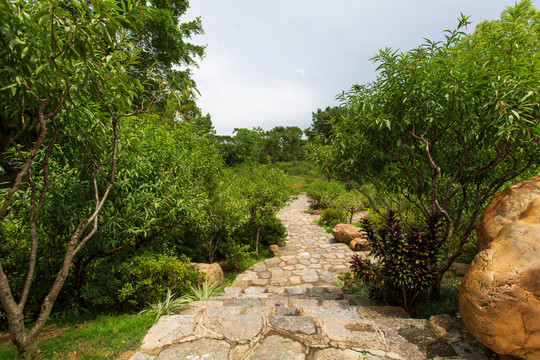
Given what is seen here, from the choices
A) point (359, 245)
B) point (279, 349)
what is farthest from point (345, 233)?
point (279, 349)

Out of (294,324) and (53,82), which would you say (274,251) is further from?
(53,82)

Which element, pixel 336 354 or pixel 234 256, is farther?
pixel 234 256

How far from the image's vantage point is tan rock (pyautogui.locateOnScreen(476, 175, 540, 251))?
95.2 inches

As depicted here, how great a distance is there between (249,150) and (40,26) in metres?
29.0

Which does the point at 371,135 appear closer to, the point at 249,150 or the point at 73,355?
the point at 73,355

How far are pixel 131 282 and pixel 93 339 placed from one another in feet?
3.12

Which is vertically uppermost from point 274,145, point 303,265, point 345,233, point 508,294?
point 274,145

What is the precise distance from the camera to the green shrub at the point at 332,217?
39.1 ft

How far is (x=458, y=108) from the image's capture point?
110 inches

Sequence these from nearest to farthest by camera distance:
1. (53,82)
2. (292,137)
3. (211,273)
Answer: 1. (53,82)
2. (211,273)
3. (292,137)

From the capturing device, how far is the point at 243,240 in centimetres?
800

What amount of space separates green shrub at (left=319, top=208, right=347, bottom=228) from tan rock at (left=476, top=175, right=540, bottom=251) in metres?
9.33

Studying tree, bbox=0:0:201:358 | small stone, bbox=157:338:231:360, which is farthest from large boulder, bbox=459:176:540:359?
tree, bbox=0:0:201:358

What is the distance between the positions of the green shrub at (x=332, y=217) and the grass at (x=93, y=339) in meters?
10.2
